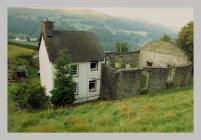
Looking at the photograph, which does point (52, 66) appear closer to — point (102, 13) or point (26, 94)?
point (26, 94)

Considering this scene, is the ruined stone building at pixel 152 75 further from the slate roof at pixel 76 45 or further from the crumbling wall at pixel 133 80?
the slate roof at pixel 76 45

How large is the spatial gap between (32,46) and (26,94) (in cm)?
941

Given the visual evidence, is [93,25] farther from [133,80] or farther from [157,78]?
[157,78]

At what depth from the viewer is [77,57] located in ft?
80.5

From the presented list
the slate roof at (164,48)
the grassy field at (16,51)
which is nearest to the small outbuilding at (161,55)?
the slate roof at (164,48)

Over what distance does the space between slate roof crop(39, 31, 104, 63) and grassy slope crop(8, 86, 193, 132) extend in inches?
176

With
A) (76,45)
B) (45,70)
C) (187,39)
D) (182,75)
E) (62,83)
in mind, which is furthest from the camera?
(187,39)

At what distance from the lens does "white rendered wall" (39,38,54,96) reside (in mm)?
23875

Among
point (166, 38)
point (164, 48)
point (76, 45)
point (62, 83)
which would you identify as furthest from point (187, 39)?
point (62, 83)

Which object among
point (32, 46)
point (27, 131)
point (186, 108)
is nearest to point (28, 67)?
point (32, 46)

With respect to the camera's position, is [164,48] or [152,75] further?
[164,48]

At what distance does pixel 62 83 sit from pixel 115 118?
5.66 metres

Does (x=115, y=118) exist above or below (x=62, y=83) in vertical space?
below

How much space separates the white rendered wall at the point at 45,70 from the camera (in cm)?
2388
